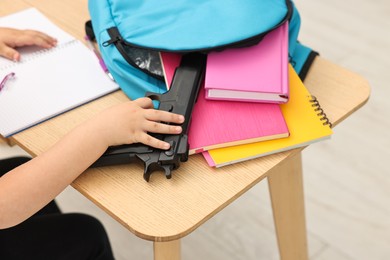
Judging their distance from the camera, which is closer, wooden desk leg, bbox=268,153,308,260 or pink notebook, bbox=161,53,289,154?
pink notebook, bbox=161,53,289,154

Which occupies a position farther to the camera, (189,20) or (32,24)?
(32,24)

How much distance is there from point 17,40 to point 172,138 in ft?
1.35

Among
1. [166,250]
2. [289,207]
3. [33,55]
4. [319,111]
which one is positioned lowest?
[289,207]

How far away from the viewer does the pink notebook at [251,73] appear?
0.88 meters

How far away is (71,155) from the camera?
0.80 m

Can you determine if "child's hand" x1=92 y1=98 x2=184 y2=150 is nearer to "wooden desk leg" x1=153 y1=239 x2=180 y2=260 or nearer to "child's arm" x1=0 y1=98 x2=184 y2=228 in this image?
"child's arm" x1=0 y1=98 x2=184 y2=228

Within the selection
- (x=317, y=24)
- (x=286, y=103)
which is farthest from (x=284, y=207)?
(x=317, y=24)

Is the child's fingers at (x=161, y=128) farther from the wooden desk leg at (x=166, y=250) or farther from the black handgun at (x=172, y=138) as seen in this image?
the wooden desk leg at (x=166, y=250)

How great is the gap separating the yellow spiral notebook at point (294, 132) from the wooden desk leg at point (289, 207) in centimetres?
18

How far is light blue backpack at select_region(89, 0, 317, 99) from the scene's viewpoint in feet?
2.93

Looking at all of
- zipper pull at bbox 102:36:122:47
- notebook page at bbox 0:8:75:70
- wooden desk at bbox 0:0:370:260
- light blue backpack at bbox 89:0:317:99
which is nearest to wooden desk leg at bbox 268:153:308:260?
wooden desk at bbox 0:0:370:260

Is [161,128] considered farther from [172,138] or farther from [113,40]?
[113,40]

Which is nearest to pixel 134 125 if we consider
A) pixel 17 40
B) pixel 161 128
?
pixel 161 128

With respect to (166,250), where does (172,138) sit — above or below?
above
